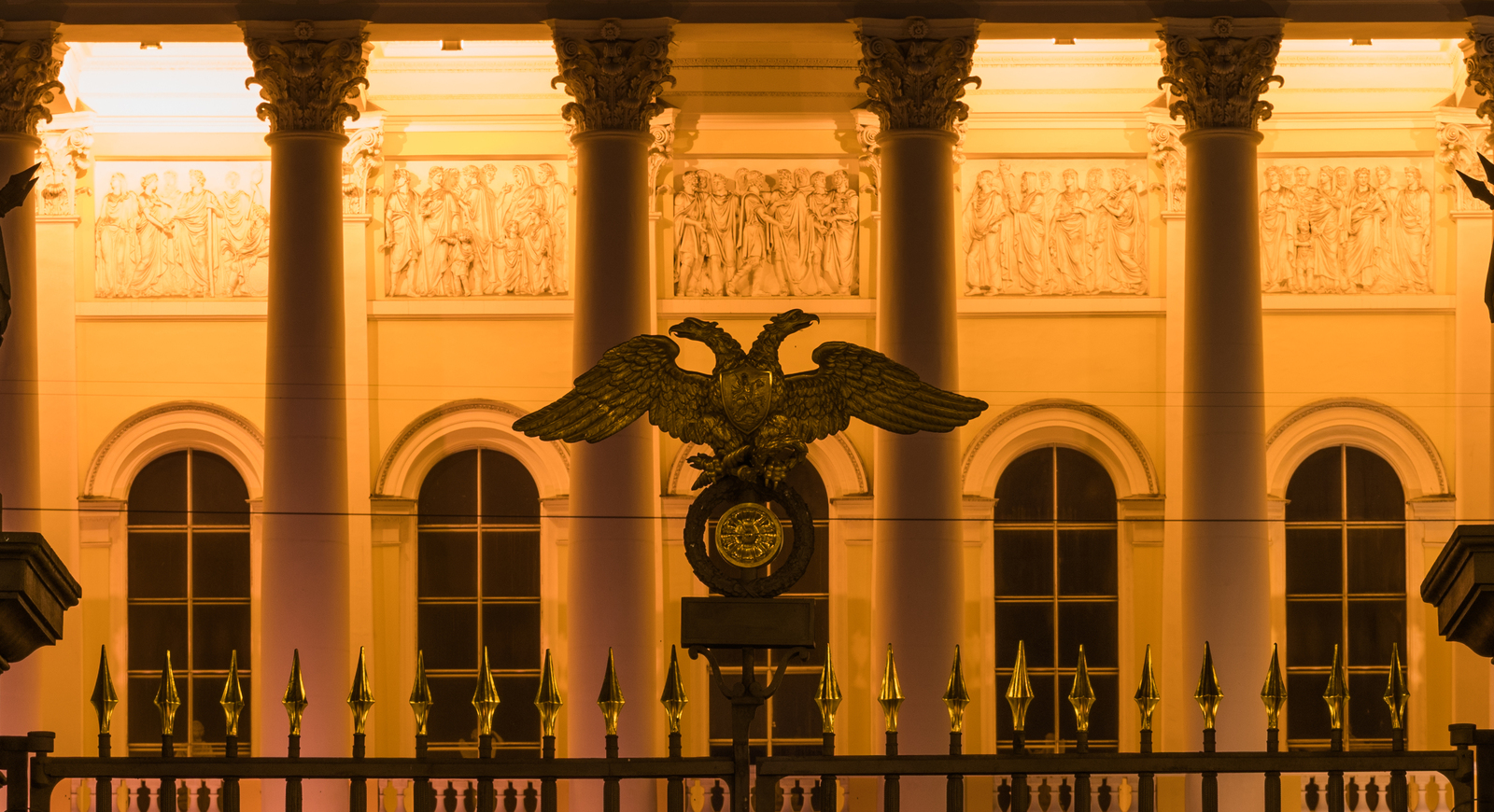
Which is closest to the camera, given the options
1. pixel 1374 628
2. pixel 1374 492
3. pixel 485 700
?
pixel 485 700

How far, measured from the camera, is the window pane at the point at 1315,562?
25766 millimetres

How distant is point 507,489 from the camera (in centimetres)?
2634

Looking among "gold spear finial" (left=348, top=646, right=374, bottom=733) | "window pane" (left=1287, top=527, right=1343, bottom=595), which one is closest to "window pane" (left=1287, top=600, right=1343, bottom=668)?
"window pane" (left=1287, top=527, right=1343, bottom=595)

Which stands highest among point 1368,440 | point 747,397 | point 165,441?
point 165,441

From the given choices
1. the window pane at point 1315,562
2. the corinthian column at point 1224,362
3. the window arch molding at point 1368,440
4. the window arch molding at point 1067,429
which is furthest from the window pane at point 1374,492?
the corinthian column at point 1224,362

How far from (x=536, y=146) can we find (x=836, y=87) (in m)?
3.84

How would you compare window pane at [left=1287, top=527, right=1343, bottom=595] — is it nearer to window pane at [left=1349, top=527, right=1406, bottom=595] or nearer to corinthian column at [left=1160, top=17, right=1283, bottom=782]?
window pane at [left=1349, top=527, right=1406, bottom=595]

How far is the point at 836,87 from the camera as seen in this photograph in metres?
25.7

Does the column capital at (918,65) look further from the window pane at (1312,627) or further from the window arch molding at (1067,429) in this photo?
the window pane at (1312,627)

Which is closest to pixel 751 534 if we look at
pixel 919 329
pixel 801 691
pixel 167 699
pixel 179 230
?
pixel 167 699

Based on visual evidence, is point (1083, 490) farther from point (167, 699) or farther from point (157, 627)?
point (167, 699)

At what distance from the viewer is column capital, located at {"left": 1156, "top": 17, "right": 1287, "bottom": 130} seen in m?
21.3

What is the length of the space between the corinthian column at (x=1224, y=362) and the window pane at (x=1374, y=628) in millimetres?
5048

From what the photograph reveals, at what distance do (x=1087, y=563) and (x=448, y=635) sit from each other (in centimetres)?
797
